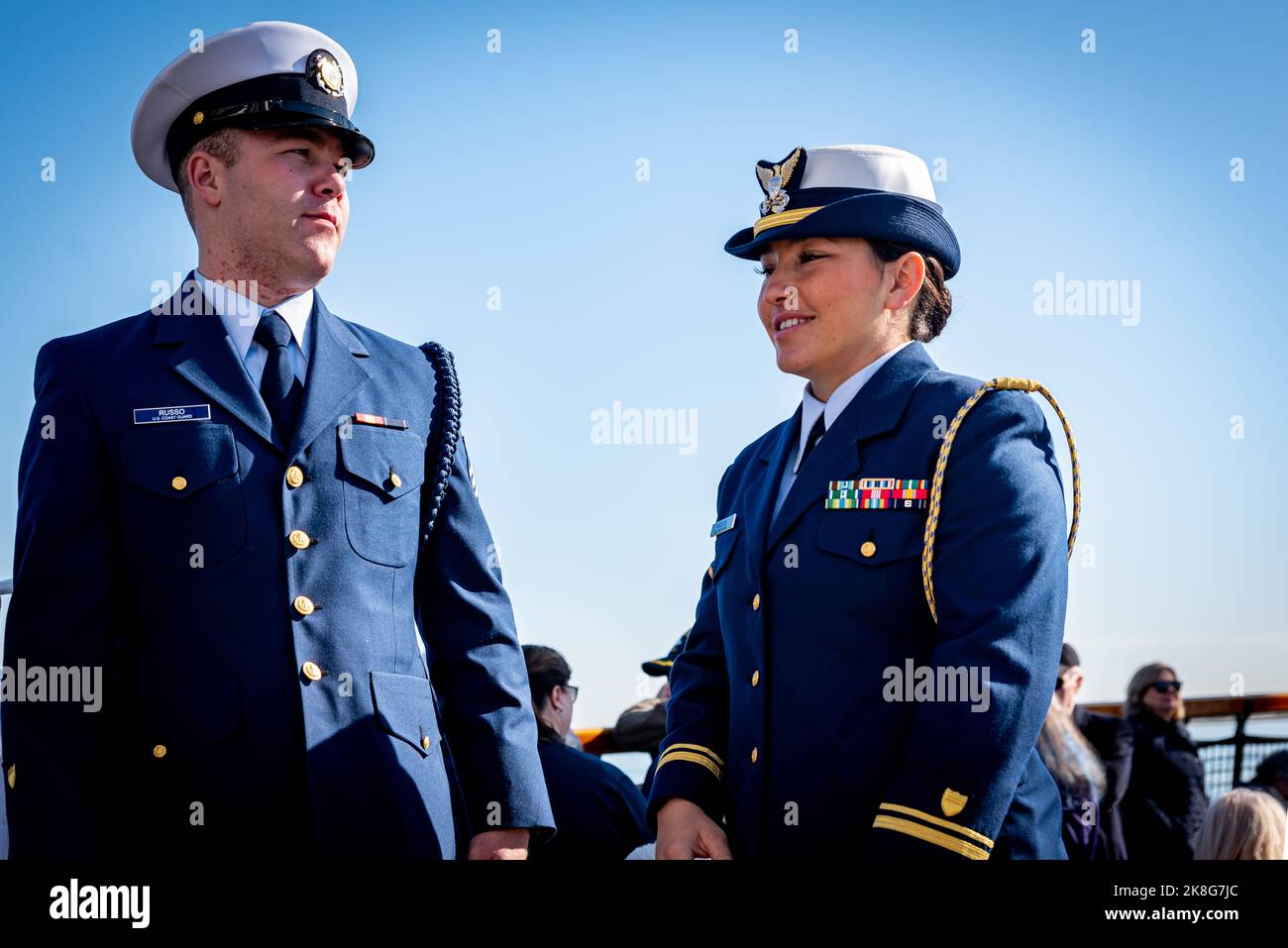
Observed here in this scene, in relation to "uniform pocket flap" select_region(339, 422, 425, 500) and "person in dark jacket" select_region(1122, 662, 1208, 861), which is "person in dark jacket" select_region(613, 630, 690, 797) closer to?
"person in dark jacket" select_region(1122, 662, 1208, 861)

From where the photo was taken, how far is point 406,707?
280 centimetres

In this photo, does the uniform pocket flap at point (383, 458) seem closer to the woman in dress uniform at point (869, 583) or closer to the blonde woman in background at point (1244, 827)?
the woman in dress uniform at point (869, 583)

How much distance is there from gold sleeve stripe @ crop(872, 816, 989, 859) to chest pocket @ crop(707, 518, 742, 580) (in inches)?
32.5

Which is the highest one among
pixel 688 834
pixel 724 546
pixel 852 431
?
pixel 852 431

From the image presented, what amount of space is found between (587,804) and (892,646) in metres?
2.41

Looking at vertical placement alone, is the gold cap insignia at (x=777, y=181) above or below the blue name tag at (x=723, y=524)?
above

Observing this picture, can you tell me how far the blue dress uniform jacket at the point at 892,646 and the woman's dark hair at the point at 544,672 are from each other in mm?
2187

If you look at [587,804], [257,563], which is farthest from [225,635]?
[587,804]

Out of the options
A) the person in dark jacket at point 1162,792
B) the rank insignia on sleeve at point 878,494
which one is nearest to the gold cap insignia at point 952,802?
the rank insignia on sleeve at point 878,494

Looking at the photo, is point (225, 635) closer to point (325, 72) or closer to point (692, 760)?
point (692, 760)

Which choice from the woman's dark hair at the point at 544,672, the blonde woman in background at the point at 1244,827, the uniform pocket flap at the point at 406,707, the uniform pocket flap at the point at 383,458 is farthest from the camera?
the woman's dark hair at the point at 544,672

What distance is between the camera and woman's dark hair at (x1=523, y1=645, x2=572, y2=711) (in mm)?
5279

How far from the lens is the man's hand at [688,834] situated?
2.88m
